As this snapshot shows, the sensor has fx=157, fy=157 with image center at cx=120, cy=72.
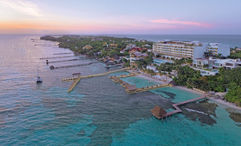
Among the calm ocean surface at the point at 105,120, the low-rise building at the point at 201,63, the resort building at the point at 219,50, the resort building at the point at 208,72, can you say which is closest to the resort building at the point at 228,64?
the low-rise building at the point at 201,63

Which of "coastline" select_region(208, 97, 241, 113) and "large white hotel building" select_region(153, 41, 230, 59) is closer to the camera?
"coastline" select_region(208, 97, 241, 113)

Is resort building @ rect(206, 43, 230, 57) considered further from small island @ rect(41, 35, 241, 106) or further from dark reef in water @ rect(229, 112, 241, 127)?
dark reef in water @ rect(229, 112, 241, 127)

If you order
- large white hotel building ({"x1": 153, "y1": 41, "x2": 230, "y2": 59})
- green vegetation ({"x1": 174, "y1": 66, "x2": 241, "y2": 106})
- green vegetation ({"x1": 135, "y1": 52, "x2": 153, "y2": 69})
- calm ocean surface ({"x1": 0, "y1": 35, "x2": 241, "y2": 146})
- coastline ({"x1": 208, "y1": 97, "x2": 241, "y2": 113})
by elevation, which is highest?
large white hotel building ({"x1": 153, "y1": 41, "x2": 230, "y2": 59})

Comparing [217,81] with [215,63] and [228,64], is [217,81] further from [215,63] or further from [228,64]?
[215,63]

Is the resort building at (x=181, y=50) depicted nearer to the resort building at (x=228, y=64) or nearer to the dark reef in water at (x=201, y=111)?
the resort building at (x=228, y=64)

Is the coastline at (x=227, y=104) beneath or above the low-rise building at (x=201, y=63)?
beneath

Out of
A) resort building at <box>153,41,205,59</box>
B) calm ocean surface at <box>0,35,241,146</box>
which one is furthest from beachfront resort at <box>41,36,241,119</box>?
calm ocean surface at <box>0,35,241,146</box>

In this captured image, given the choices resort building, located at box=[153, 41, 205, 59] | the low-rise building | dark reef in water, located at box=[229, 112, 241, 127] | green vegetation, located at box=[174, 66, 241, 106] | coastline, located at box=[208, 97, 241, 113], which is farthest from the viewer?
resort building, located at box=[153, 41, 205, 59]
